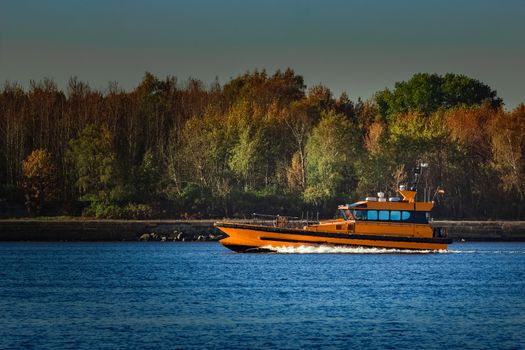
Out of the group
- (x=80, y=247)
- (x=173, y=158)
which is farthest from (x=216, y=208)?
(x=80, y=247)

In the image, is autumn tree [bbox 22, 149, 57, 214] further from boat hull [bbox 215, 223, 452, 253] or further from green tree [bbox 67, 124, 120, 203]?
boat hull [bbox 215, 223, 452, 253]

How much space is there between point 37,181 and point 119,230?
1117cm

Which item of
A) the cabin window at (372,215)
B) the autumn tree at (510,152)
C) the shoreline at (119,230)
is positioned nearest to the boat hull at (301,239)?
the cabin window at (372,215)

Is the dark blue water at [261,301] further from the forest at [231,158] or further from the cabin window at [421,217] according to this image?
the forest at [231,158]

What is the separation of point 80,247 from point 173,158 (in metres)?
22.5

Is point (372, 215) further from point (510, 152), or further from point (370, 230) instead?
point (510, 152)

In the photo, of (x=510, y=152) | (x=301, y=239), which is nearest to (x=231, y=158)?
(x=510, y=152)

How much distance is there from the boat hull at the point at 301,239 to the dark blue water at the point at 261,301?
4.20 feet

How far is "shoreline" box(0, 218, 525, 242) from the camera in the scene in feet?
405

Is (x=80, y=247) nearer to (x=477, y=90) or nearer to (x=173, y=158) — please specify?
(x=173, y=158)

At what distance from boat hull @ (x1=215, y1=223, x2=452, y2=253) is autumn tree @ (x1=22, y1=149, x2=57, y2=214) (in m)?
38.4

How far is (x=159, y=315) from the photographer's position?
193 ft

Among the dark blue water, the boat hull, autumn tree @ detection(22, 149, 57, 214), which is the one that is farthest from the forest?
Answer: the boat hull

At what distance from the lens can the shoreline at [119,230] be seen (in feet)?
405
